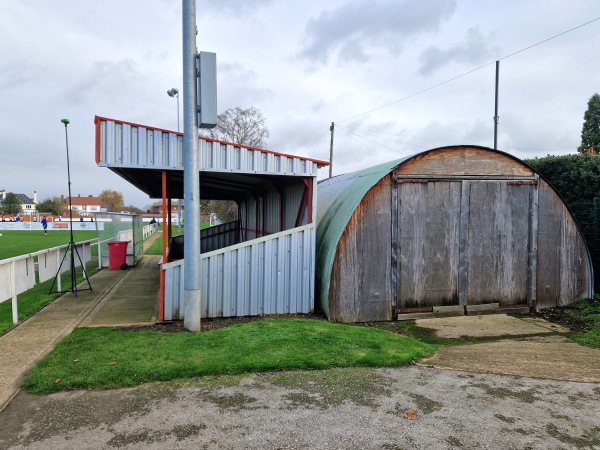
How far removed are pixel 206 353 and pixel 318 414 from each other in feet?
6.50

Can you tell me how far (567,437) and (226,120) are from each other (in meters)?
32.3

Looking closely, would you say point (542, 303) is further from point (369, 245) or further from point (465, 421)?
point (465, 421)

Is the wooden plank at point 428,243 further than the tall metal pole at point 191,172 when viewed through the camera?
Yes

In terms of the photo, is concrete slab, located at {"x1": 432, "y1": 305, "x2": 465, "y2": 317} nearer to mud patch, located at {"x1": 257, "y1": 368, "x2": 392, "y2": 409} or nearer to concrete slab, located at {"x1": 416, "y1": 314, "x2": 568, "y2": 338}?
concrete slab, located at {"x1": 416, "y1": 314, "x2": 568, "y2": 338}

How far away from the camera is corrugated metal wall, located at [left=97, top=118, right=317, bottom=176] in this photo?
269 inches

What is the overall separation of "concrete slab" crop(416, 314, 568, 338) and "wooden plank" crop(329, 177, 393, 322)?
875 mm

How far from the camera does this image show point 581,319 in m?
7.62

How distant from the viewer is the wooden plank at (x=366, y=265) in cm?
746

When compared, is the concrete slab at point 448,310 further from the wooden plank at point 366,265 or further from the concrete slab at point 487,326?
the wooden plank at point 366,265

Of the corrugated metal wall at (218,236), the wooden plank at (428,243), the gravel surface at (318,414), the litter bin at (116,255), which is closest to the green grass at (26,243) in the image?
the litter bin at (116,255)

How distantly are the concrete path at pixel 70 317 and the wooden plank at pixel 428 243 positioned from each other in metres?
4.64

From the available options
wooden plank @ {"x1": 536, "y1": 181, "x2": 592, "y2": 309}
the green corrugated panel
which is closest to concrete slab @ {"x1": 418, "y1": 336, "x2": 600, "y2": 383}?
wooden plank @ {"x1": 536, "y1": 181, "x2": 592, "y2": 309}

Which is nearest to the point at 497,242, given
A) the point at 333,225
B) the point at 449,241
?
the point at 449,241

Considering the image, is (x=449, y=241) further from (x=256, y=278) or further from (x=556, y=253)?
(x=256, y=278)
